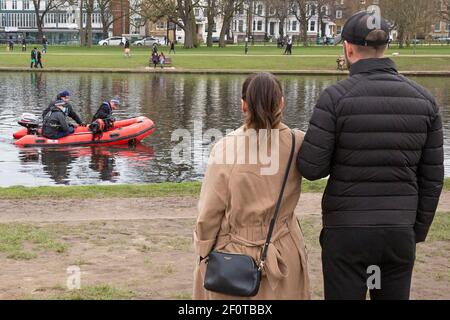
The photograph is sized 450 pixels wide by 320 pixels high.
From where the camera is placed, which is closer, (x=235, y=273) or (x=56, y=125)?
(x=235, y=273)

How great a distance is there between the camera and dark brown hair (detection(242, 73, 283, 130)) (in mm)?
3908

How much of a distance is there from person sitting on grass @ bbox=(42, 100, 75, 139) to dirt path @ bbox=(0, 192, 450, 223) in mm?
8300

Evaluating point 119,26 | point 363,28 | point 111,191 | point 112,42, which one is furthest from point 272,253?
point 119,26

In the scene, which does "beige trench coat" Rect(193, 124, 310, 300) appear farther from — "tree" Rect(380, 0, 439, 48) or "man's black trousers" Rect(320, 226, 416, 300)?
"tree" Rect(380, 0, 439, 48)

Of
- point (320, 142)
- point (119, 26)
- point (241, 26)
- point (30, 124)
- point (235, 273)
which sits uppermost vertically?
point (241, 26)

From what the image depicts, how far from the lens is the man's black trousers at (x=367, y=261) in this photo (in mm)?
3852

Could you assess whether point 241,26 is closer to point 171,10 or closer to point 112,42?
point 112,42

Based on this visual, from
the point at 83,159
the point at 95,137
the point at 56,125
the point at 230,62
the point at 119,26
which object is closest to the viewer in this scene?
the point at 83,159

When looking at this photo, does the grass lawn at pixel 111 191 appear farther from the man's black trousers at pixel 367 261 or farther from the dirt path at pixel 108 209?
the man's black trousers at pixel 367 261

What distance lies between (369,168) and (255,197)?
626 mm

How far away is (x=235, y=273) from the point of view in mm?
3832
